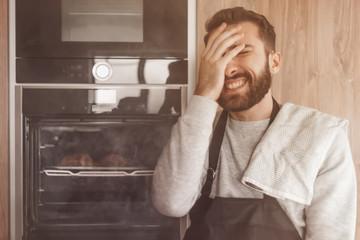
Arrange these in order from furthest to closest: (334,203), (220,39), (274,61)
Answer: (274,61)
(220,39)
(334,203)

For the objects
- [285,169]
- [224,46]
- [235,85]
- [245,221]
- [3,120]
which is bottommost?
[245,221]

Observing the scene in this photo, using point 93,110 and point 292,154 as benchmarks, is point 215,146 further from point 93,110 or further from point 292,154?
point 93,110

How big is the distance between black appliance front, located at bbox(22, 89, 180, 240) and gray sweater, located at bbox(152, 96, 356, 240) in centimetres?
22

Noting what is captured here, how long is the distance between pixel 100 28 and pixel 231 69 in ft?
1.51

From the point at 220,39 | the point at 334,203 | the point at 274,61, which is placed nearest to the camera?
the point at 334,203

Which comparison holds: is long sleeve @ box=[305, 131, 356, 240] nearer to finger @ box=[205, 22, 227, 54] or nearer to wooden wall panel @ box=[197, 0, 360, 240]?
wooden wall panel @ box=[197, 0, 360, 240]

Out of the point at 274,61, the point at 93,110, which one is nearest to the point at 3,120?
the point at 93,110

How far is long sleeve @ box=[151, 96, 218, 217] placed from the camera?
40.9 inches

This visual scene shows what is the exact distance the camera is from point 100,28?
1.29m

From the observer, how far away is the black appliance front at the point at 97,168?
4.26 ft

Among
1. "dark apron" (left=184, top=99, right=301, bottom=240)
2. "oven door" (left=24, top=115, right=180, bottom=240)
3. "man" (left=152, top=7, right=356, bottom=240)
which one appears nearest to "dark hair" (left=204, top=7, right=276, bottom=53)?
"man" (left=152, top=7, right=356, bottom=240)

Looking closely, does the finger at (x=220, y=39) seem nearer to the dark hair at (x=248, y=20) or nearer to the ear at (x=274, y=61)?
the dark hair at (x=248, y=20)

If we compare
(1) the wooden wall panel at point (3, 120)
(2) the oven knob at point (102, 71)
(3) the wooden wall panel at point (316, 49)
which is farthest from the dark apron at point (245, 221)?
(1) the wooden wall panel at point (3, 120)

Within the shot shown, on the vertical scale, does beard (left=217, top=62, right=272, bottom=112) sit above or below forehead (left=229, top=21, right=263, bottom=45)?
below
